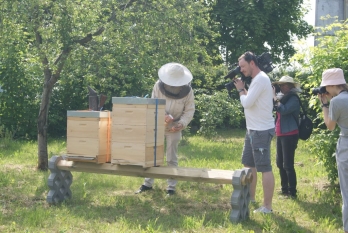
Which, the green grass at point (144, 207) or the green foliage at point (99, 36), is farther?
the green foliage at point (99, 36)

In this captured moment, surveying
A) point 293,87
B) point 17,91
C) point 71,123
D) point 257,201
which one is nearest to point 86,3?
point 71,123

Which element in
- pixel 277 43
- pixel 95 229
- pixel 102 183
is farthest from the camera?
pixel 277 43

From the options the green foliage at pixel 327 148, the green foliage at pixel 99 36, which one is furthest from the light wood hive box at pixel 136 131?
the green foliage at pixel 327 148

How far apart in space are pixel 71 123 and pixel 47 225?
4.99 ft

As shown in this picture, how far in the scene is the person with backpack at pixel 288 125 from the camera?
25.0 ft

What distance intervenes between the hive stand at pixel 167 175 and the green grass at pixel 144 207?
166 millimetres

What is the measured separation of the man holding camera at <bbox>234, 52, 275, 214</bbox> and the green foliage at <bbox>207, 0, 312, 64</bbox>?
17764mm

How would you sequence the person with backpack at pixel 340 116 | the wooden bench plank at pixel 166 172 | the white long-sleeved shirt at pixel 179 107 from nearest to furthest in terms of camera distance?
the person with backpack at pixel 340 116
the wooden bench plank at pixel 166 172
the white long-sleeved shirt at pixel 179 107

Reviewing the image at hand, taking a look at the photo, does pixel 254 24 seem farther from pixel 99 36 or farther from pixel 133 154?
pixel 133 154

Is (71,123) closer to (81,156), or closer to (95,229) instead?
(81,156)

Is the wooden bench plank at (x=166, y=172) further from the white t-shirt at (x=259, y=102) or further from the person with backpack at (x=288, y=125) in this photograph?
the person with backpack at (x=288, y=125)

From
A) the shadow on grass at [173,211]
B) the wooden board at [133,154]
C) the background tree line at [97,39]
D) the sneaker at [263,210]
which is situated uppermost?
the background tree line at [97,39]

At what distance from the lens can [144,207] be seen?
7129 millimetres

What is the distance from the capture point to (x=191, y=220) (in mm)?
6141
